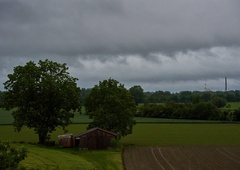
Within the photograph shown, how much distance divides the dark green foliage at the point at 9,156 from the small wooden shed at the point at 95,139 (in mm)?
48026

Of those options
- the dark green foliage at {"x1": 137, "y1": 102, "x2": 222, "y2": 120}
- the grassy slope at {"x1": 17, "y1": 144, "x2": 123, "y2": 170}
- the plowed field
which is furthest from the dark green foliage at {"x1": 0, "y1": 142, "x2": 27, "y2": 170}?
the dark green foliage at {"x1": 137, "y1": 102, "x2": 222, "y2": 120}

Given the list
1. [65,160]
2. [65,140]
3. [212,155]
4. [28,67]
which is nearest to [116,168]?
[65,160]

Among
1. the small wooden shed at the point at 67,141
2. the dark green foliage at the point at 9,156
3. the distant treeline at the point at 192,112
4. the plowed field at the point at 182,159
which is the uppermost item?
the distant treeline at the point at 192,112

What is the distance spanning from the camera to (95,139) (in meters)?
70.6

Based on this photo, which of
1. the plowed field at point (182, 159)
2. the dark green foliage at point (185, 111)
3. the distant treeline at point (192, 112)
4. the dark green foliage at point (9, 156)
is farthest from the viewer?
the dark green foliage at point (185, 111)

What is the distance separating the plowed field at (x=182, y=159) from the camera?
50.8m

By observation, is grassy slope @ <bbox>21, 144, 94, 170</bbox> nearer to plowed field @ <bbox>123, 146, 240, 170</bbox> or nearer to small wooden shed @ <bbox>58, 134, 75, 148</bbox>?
plowed field @ <bbox>123, 146, 240, 170</bbox>

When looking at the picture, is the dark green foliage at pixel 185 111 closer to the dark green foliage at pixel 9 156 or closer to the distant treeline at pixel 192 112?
the distant treeline at pixel 192 112

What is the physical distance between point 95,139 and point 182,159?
18.9 m

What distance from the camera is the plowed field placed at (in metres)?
50.8

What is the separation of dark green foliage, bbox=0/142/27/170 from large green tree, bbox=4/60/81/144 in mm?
47050

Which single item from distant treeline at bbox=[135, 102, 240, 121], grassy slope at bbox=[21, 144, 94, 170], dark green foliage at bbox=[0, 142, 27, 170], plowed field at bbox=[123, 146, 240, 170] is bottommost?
plowed field at bbox=[123, 146, 240, 170]

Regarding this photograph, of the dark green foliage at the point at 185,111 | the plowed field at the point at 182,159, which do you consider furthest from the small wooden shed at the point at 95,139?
the dark green foliage at the point at 185,111

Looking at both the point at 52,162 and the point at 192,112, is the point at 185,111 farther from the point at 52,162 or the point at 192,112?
the point at 52,162
